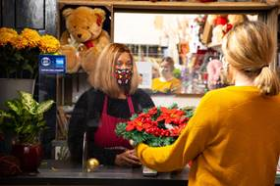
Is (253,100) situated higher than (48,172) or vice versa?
(253,100)

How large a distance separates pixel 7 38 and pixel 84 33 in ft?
3.12

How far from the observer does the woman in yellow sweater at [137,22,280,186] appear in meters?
1.29

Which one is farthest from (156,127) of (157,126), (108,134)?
(108,134)

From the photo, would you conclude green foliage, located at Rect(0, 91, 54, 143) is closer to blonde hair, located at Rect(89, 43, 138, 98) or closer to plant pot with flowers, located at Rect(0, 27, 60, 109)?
plant pot with flowers, located at Rect(0, 27, 60, 109)

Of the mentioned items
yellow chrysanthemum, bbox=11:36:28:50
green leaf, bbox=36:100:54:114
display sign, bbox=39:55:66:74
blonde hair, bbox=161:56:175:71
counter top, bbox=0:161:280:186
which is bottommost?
counter top, bbox=0:161:280:186

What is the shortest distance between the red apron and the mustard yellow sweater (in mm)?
433

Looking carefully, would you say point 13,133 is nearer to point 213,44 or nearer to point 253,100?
point 253,100

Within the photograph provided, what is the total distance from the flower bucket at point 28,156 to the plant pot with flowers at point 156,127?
34cm

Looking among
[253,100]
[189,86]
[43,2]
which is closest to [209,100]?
[253,100]

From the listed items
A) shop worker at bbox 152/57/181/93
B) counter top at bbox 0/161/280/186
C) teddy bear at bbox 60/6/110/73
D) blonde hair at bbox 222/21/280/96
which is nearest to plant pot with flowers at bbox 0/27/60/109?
counter top at bbox 0/161/280/186

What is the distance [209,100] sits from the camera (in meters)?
1.30

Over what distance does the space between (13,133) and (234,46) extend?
916mm

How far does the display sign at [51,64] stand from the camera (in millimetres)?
1978

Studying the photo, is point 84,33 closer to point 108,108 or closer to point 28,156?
point 108,108
